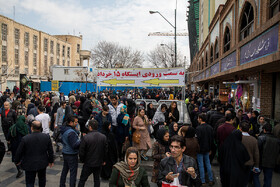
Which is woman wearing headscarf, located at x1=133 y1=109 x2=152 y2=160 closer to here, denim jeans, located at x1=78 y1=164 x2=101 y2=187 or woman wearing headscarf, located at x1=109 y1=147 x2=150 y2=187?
denim jeans, located at x1=78 y1=164 x2=101 y2=187

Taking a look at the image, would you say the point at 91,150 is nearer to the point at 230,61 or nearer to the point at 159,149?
the point at 159,149

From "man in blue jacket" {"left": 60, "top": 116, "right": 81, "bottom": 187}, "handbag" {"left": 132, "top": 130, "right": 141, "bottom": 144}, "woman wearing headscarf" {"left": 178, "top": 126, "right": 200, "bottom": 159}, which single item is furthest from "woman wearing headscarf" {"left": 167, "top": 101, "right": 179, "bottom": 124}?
"man in blue jacket" {"left": 60, "top": 116, "right": 81, "bottom": 187}

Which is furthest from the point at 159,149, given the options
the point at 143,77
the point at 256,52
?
the point at 143,77

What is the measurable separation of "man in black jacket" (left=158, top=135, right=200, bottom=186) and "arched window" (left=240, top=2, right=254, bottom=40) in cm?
811

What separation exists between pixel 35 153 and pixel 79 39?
6382cm

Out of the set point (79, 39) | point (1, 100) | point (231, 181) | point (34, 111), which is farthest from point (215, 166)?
point (79, 39)

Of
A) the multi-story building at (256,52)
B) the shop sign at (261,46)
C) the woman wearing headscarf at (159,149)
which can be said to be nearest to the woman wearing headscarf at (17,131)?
the woman wearing headscarf at (159,149)

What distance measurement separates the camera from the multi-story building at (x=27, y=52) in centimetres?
3425

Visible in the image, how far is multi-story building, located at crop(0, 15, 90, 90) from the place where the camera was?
34.2 m

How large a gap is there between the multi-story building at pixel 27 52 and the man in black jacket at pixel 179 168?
2932cm

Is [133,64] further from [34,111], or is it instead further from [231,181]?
[231,181]

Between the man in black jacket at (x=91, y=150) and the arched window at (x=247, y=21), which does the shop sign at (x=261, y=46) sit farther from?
the man in black jacket at (x=91, y=150)

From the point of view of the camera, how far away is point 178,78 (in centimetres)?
1024

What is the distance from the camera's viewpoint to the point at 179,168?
2.75 metres
